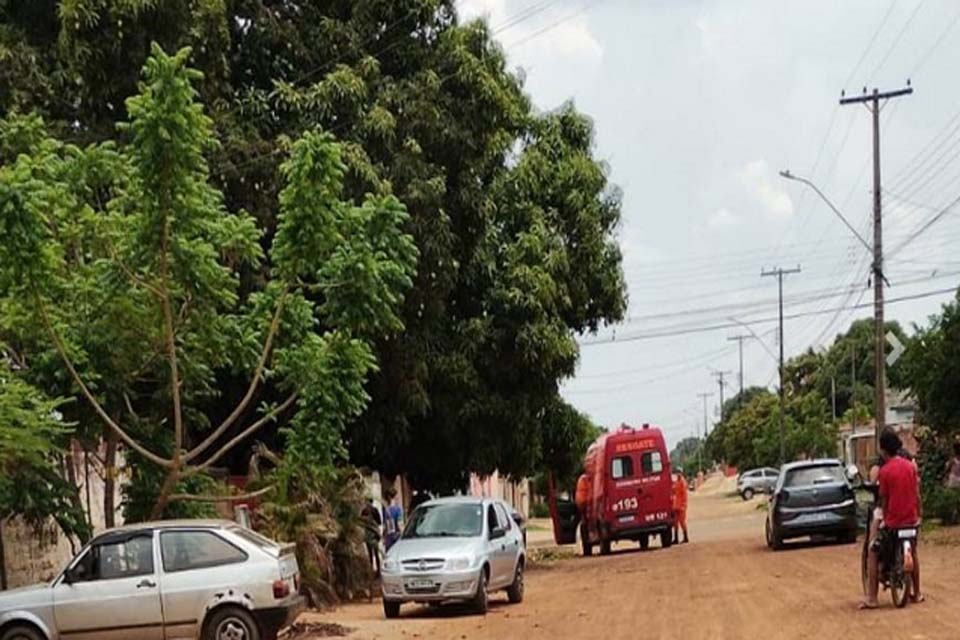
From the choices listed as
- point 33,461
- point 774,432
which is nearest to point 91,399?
point 33,461

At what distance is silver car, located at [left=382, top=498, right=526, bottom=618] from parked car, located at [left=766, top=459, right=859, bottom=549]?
8.27 meters

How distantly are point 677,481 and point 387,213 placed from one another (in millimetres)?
22500

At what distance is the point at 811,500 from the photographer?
1107 inches


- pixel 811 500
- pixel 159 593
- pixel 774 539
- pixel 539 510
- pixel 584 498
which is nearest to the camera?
pixel 159 593

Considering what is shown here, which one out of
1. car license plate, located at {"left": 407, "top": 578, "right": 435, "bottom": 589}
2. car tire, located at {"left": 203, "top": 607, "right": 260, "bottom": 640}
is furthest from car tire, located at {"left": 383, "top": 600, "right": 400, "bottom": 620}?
car tire, located at {"left": 203, "top": 607, "right": 260, "bottom": 640}

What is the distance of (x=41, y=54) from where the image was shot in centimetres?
2162

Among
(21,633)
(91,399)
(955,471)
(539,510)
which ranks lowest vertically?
(539,510)

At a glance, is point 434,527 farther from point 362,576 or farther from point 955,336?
point 955,336

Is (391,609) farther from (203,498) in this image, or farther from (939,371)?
(939,371)

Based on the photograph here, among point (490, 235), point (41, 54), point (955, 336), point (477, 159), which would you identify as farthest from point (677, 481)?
point (41, 54)

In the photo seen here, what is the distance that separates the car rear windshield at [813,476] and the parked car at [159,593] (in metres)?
15.3

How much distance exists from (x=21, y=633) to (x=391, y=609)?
651 cm

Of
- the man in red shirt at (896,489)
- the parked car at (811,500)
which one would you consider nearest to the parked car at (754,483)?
the parked car at (811,500)

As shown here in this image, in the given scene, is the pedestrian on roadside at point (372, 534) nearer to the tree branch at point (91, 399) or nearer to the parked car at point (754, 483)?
the tree branch at point (91, 399)
